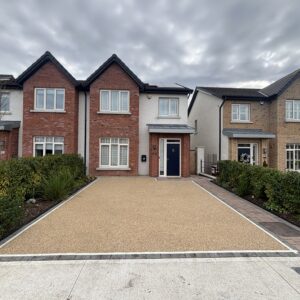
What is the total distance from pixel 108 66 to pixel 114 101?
7.36 feet

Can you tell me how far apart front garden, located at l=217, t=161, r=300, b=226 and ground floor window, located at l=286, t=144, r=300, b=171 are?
8.64 m

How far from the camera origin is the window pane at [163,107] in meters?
17.0

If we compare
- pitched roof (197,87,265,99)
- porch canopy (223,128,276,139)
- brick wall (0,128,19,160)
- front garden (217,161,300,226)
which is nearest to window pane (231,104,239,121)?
pitched roof (197,87,265,99)

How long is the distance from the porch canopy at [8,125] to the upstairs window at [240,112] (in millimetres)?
14577

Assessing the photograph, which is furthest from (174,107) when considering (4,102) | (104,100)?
(4,102)

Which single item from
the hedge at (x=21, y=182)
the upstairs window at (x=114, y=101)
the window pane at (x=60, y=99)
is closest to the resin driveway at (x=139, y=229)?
the hedge at (x=21, y=182)

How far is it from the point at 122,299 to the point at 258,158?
16863 mm

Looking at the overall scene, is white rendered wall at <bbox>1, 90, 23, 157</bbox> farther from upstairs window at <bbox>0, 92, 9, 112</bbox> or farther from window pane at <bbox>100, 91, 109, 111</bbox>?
window pane at <bbox>100, 91, 109, 111</bbox>

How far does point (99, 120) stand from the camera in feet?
53.2

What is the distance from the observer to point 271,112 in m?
18.3

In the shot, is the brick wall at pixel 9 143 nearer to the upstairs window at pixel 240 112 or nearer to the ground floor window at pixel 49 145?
the ground floor window at pixel 49 145

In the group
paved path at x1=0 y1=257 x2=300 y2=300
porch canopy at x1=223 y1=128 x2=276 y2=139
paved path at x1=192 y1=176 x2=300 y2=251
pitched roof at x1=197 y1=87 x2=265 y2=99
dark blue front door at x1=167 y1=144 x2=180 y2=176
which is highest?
pitched roof at x1=197 y1=87 x2=265 y2=99

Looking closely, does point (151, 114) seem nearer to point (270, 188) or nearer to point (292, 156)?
point (270, 188)

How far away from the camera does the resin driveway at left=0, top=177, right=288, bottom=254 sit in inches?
185
